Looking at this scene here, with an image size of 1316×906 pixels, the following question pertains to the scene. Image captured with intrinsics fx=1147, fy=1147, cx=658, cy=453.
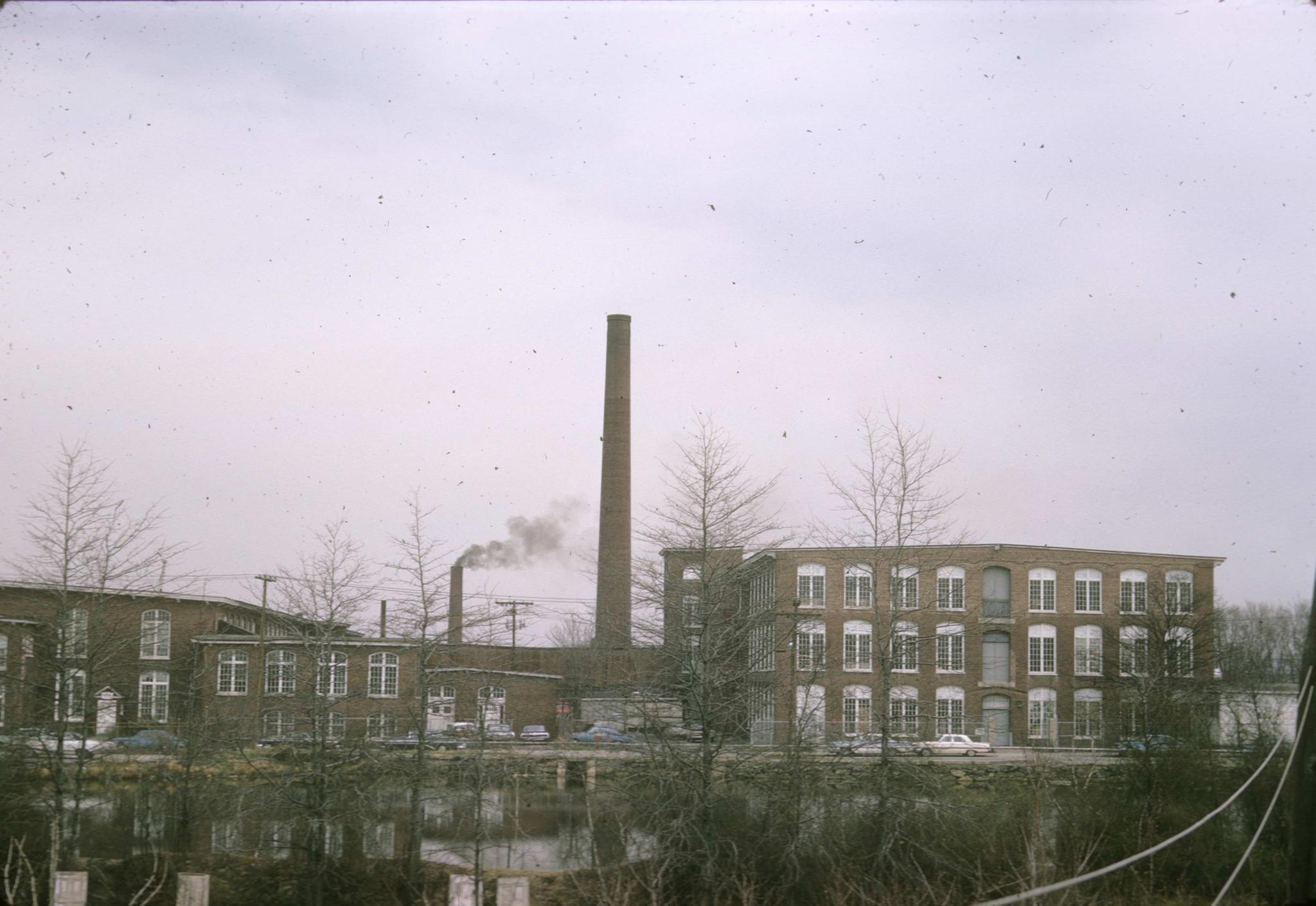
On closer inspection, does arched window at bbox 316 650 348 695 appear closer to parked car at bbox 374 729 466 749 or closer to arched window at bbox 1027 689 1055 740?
parked car at bbox 374 729 466 749

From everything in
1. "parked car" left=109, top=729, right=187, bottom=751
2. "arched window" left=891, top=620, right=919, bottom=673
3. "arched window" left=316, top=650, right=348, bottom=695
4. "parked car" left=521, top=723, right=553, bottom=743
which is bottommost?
"parked car" left=521, top=723, right=553, bottom=743

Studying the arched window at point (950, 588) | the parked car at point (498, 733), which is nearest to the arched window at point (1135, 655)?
the arched window at point (950, 588)

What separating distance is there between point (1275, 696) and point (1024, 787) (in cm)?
628

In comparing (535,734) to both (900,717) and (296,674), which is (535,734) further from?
(900,717)

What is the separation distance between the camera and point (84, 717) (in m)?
20.6

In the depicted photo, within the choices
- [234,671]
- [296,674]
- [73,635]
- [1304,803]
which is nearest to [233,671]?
[234,671]

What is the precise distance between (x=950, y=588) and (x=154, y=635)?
74.5ft

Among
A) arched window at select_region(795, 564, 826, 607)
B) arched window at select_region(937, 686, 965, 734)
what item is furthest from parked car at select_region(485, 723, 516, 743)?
arched window at select_region(937, 686, 965, 734)

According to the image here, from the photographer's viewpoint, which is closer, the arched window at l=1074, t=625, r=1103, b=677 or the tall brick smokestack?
the arched window at l=1074, t=625, r=1103, b=677

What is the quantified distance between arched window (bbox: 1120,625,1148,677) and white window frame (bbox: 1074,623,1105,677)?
3.81 m

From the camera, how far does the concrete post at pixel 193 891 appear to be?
1958cm

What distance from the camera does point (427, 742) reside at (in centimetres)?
2314

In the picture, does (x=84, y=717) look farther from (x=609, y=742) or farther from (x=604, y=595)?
(x=604, y=595)

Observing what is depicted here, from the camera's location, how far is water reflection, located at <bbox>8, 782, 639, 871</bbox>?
71.2ft
